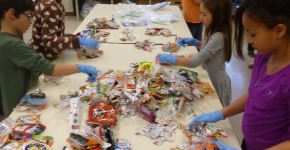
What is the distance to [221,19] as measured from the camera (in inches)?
66.1

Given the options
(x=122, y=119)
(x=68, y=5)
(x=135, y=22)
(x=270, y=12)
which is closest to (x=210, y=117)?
(x=122, y=119)

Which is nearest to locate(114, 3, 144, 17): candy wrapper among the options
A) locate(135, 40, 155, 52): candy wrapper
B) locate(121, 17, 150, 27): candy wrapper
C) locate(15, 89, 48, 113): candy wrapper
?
locate(121, 17, 150, 27): candy wrapper

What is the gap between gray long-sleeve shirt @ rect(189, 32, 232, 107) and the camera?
166 centimetres

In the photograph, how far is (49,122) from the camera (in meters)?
1.23

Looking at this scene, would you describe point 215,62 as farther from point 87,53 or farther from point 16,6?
point 16,6

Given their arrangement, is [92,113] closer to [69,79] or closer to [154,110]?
[154,110]

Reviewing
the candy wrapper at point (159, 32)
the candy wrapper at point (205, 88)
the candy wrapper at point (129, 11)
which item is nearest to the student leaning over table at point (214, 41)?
the candy wrapper at point (205, 88)

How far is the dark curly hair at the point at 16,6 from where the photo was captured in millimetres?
1384

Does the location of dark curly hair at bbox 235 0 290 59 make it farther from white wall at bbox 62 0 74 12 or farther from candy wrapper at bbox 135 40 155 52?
white wall at bbox 62 0 74 12

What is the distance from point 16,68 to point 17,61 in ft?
0.23

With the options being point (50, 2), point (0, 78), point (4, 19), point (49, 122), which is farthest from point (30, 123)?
point (50, 2)

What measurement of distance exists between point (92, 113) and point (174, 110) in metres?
0.35

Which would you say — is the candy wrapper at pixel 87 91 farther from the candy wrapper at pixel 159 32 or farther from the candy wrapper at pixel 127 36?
the candy wrapper at pixel 159 32

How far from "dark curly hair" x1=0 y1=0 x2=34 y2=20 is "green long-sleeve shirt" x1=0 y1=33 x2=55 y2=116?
0.35ft
